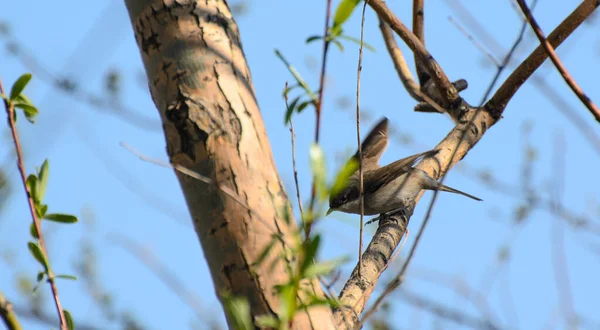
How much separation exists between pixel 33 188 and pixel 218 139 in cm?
46

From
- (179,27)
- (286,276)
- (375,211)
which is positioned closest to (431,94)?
(375,211)

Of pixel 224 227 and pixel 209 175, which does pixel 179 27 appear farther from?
pixel 224 227

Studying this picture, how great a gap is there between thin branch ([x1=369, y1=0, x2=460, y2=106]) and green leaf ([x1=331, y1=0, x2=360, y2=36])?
2.26 meters

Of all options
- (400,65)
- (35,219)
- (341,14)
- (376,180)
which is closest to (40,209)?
(35,219)

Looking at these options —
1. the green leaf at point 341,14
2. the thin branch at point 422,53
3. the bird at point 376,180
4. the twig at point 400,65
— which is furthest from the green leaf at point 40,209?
the bird at point 376,180

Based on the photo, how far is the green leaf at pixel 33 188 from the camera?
1.55 metres

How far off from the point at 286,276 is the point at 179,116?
0.50 m

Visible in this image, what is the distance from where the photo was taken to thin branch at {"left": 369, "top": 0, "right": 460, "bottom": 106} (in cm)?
361

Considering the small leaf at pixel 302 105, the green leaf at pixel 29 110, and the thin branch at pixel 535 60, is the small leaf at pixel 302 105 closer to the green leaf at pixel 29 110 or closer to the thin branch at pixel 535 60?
→ the green leaf at pixel 29 110

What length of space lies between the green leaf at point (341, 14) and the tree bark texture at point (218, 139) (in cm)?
41

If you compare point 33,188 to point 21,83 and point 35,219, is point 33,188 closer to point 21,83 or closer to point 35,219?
point 35,219

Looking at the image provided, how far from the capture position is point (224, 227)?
154cm

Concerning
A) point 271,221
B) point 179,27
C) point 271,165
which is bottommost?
point 271,221

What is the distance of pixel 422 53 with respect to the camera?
12.4ft
